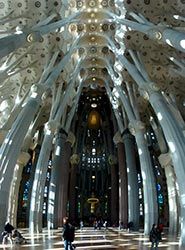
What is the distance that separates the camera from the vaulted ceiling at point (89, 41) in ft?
71.9

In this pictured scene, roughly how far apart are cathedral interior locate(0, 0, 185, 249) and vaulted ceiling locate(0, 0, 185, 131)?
0.07m

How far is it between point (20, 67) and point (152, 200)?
13.7 meters

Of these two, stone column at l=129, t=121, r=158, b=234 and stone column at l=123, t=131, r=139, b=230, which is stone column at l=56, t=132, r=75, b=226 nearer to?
stone column at l=123, t=131, r=139, b=230

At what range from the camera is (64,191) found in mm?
35969

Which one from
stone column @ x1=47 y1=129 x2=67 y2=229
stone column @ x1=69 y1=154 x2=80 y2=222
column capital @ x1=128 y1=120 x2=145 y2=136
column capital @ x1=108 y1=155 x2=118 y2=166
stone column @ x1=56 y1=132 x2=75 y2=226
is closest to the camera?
column capital @ x1=128 y1=120 x2=145 y2=136

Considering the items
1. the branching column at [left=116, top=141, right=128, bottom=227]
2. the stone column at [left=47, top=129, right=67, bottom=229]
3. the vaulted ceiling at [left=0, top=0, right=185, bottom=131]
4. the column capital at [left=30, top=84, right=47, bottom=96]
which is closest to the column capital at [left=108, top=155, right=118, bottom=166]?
the branching column at [left=116, top=141, right=128, bottom=227]

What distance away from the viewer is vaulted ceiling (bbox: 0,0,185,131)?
71.9 feet

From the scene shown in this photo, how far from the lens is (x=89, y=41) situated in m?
31.8

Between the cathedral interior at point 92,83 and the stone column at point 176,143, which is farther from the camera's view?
the cathedral interior at point 92,83

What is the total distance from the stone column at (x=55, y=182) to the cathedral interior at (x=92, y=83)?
10 cm

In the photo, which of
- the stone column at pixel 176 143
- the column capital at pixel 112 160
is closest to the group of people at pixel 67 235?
the stone column at pixel 176 143

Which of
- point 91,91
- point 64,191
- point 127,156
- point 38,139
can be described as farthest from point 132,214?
point 91,91

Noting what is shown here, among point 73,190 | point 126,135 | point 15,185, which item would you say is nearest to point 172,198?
point 126,135

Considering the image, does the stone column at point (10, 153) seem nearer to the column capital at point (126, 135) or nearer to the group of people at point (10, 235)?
the group of people at point (10, 235)
